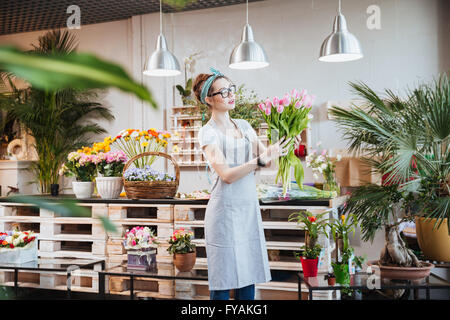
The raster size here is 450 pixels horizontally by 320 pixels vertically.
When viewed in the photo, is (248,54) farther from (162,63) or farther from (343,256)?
(343,256)

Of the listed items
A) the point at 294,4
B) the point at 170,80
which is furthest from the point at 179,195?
the point at 294,4

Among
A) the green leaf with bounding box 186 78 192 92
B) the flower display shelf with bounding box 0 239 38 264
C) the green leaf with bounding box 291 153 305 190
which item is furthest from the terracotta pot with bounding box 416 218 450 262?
the green leaf with bounding box 186 78 192 92

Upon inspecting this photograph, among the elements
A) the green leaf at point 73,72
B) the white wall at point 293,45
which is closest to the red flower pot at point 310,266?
the green leaf at point 73,72

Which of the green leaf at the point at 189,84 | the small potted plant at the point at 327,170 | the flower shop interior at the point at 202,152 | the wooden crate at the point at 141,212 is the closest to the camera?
the flower shop interior at the point at 202,152

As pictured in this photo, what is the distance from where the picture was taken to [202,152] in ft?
14.8

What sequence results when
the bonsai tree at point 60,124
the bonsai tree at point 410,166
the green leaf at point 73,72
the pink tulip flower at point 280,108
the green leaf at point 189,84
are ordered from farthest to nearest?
1. the bonsai tree at point 60,124
2. the green leaf at point 189,84
3. the bonsai tree at point 410,166
4. the pink tulip flower at point 280,108
5. the green leaf at point 73,72

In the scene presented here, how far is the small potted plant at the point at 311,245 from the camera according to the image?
2594 millimetres

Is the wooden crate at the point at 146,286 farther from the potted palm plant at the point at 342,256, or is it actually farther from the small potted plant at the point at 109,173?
the potted palm plant at the point at 342,256

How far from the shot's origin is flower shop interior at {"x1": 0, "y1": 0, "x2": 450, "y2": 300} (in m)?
2.48

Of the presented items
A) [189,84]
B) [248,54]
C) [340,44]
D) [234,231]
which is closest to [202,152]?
[248,54]

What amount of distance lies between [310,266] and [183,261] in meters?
0.85

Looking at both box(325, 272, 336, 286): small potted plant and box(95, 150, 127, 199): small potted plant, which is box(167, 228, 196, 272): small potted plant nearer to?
box(95, 150, 127, 199): small potted plant

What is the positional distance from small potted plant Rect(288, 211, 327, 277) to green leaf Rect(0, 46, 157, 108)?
2576 millimetres
